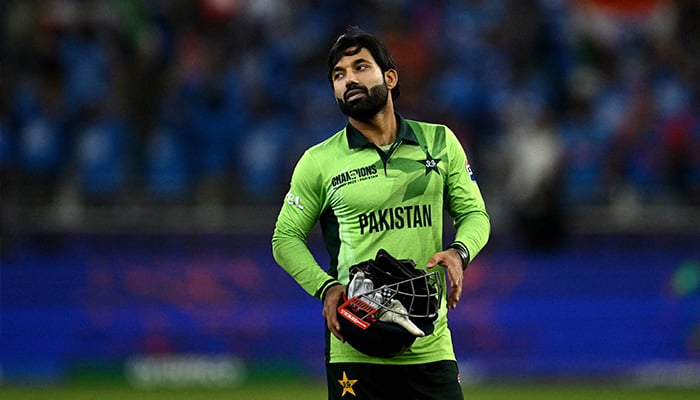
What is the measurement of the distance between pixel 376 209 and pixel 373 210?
0.01 m

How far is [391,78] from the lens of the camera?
5.41m

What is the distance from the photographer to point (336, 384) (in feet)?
17.5

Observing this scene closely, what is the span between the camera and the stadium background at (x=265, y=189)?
1314 centimetres

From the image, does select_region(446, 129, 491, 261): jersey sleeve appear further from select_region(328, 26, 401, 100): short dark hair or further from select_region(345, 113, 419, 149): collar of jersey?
select_region(328, 26, 401, 100): short dark hair

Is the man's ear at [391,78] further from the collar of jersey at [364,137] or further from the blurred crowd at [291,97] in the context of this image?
the blurred crowd at [291,97]

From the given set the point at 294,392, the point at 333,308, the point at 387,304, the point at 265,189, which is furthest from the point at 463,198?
the point at 265,189

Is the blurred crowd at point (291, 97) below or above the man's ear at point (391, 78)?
above

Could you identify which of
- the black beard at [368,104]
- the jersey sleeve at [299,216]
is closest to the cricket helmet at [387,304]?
the jersey sleeve at [299,216]

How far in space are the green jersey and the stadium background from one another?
7.81 metres

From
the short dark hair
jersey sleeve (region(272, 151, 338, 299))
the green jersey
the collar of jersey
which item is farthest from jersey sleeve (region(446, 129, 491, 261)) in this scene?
jersey sleeve (region(272, 151, 338, 299))

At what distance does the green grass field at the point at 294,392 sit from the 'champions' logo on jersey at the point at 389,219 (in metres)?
6.20

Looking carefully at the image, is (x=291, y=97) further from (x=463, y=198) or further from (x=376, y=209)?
(x=376, y=209)

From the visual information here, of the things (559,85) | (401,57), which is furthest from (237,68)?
(559,85)

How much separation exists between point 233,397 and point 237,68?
4.88 meters
